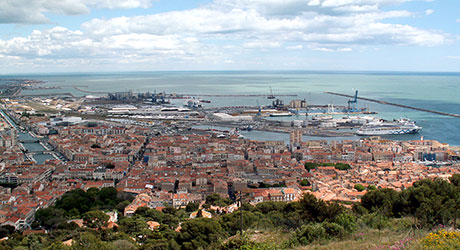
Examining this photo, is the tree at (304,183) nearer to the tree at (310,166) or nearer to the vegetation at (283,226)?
the tree at (310,166)

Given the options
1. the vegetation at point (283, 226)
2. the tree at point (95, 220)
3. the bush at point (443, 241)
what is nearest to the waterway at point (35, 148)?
the vegetation at point (283, 226)

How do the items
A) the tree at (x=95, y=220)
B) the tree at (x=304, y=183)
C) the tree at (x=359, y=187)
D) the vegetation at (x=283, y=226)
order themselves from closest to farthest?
the vegetation at (x=283, y=226) < the tree at (x=95, y=220) < the tree at (x=359, y=187) < the tree at (x=304, y=183)

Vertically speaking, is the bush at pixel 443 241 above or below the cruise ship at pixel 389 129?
above

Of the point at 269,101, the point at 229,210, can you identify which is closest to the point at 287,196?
the point at 229,210

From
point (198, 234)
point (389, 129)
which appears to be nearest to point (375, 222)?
point (198, 234)

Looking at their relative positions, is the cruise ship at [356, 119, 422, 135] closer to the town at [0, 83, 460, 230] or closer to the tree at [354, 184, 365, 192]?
the town at [0, 83, 460, 230]

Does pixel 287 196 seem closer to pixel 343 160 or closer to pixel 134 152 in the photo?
pixel 343 160

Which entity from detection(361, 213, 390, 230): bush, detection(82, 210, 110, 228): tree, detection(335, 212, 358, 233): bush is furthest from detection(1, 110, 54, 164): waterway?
detection(361, 213, 390, 230): bush
